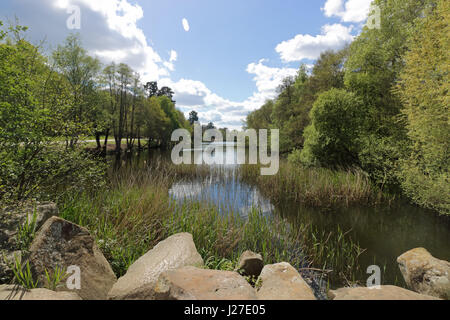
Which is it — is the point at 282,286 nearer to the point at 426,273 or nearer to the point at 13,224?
the point at 426,273

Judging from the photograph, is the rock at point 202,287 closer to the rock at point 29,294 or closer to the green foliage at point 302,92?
the rock at point 29,294

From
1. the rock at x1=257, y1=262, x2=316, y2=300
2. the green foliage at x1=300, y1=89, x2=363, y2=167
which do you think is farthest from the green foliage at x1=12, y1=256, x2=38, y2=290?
the green foliage at x1=300, y1=89, x2=363, y2=167

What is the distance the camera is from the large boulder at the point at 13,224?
7.84 ft

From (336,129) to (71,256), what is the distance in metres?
13.8

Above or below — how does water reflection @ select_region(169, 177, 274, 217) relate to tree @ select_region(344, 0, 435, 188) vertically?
below

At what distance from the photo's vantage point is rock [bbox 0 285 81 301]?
6.55 feet

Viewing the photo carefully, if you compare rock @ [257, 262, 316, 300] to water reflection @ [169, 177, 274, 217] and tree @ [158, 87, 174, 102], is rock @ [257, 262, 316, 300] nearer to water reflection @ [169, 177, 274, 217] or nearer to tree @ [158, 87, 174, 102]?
water reflection @ [169, 177, 274, 217]

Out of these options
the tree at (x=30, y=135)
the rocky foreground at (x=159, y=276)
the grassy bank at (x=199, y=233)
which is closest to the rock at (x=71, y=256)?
the rocky foreground at (x=159, y=276)

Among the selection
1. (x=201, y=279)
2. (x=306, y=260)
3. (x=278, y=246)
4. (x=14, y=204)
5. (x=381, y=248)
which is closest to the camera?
(x=201, y=279)

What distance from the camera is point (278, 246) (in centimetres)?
490

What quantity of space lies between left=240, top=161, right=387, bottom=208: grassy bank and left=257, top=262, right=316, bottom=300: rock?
7110mm

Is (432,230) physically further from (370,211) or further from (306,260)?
(306,260)
